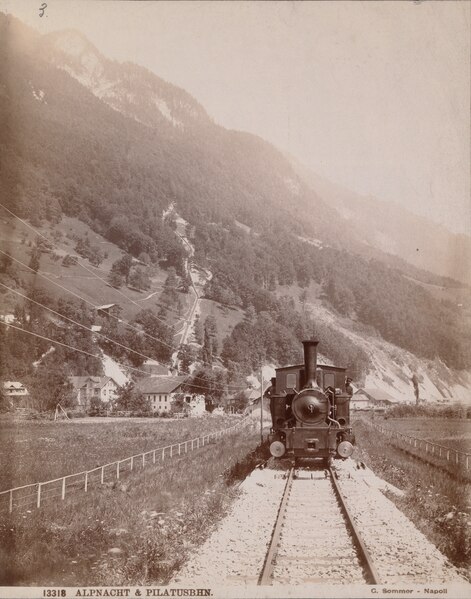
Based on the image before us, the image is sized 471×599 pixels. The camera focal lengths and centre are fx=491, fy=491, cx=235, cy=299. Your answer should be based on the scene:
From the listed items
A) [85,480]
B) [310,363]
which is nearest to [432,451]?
[310,363]

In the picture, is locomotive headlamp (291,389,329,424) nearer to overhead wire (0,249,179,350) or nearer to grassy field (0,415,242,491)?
grassy field (0,415,242,491)

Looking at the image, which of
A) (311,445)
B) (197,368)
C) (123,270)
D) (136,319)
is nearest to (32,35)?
(123,270)

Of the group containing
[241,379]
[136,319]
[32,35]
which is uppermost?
[32,35]

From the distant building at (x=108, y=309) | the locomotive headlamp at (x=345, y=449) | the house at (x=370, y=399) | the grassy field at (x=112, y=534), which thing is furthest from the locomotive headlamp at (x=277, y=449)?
the distant building at (x=108, y=309)

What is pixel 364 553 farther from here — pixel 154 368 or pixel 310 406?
pixel 154 368

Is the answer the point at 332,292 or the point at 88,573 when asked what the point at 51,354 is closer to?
the point at 88,573
